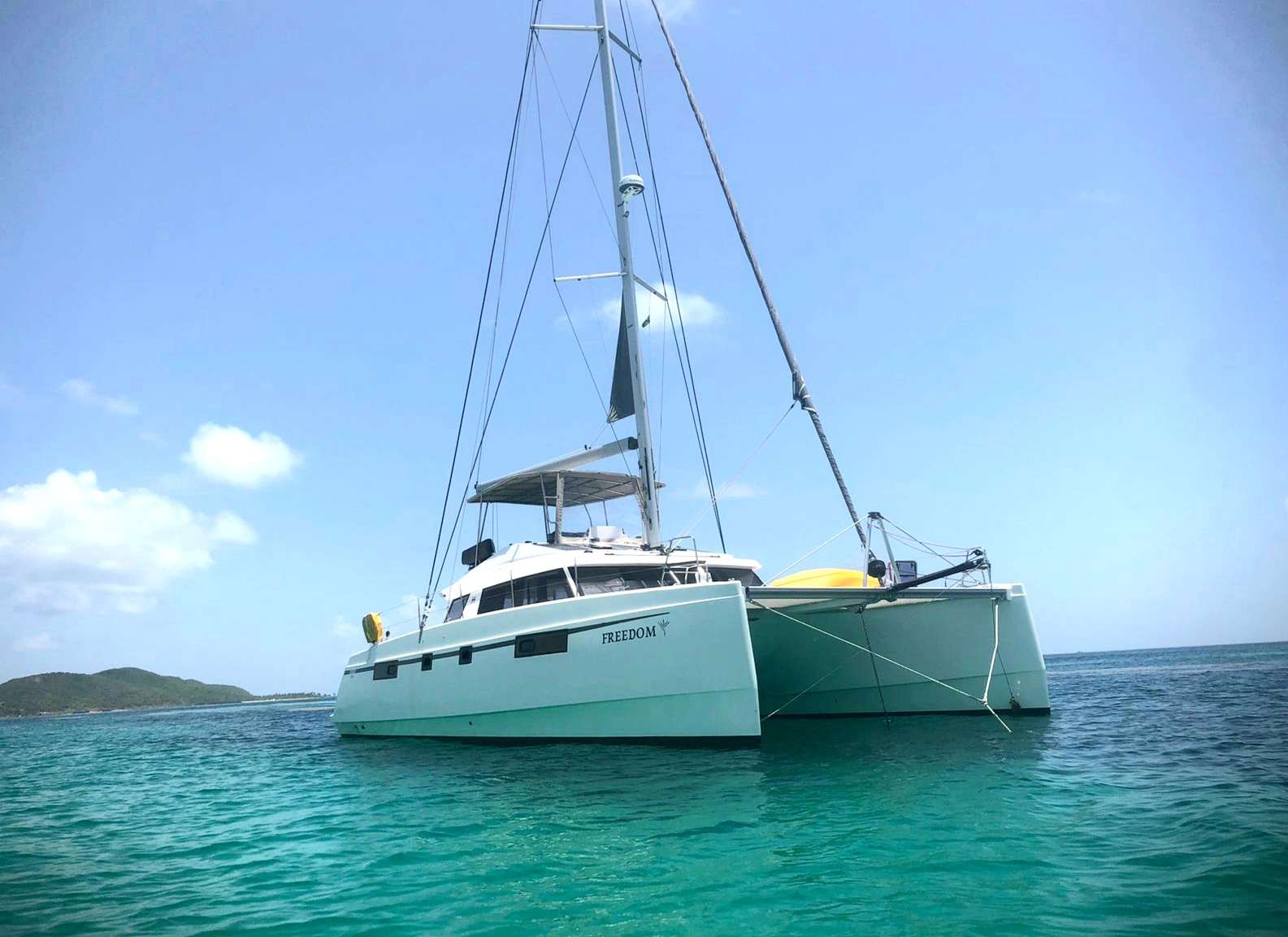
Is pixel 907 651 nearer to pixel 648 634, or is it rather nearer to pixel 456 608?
pixel 648 634

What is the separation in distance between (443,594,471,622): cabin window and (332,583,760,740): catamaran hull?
554 millimetres

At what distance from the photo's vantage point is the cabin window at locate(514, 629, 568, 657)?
11117 mm

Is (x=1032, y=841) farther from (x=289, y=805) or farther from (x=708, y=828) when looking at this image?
(x=289, y=805)

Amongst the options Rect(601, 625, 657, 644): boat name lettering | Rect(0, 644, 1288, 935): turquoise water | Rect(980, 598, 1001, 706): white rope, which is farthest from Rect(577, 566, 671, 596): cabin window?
Rect(980, 598, 1001, 706): white rope

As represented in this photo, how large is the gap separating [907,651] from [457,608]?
799 cm

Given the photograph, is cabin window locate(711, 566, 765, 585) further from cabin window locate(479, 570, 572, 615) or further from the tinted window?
the tinted window

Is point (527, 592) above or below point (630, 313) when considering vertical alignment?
below

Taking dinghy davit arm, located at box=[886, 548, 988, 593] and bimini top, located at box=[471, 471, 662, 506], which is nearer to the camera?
dinghy davit arm, located at box=[886, 548, 988, 593]

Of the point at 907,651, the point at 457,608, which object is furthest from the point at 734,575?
the point at 457,608

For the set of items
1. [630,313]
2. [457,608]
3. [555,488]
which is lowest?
[457,608]

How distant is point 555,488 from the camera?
52.3ft

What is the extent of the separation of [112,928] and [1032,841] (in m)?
Result: 6.00

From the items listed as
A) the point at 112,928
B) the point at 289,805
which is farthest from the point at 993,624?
the point at 112,928

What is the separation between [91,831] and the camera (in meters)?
8.18
